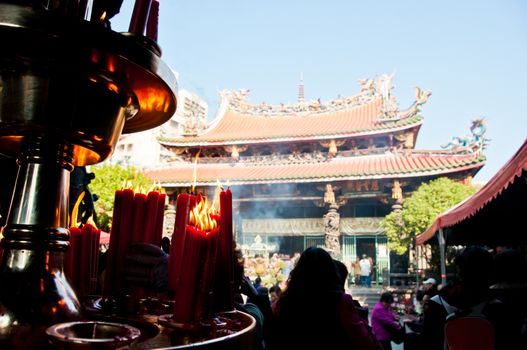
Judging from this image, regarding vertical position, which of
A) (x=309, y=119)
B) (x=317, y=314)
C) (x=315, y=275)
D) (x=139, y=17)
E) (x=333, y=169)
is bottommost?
(x=317, y=314)

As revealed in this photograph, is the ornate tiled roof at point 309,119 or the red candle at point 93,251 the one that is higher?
the ornate tiled roof at point 309,119

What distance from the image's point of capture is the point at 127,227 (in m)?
0.83

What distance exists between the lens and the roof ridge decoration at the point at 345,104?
12.8 metres

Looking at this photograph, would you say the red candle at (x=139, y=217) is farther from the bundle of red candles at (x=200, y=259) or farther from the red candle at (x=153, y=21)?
the red candle at (x=153, y=21)

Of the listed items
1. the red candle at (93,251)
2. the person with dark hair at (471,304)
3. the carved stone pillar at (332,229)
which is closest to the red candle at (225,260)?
the red candle at (93,251)

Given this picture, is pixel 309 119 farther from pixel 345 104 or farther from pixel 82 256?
pixel 82 256

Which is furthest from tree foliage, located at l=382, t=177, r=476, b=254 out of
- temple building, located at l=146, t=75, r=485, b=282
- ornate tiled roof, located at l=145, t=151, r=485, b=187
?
temple building, located at l=146, t=75, r=485, b=282

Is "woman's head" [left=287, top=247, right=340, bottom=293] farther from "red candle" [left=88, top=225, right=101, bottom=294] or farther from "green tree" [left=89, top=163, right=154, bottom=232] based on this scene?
"green tree" [left=89, top=163, right=154, bottom=232]

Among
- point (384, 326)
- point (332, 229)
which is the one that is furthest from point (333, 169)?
point (384, 326)

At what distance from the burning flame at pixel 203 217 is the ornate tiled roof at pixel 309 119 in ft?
41.6

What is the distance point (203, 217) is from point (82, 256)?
358 mm

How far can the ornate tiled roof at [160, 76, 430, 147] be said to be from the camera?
1298 centimetres

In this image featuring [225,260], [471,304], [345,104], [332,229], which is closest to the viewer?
[225,260]

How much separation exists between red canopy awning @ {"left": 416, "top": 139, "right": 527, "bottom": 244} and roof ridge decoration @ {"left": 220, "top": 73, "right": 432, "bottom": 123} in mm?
6976
